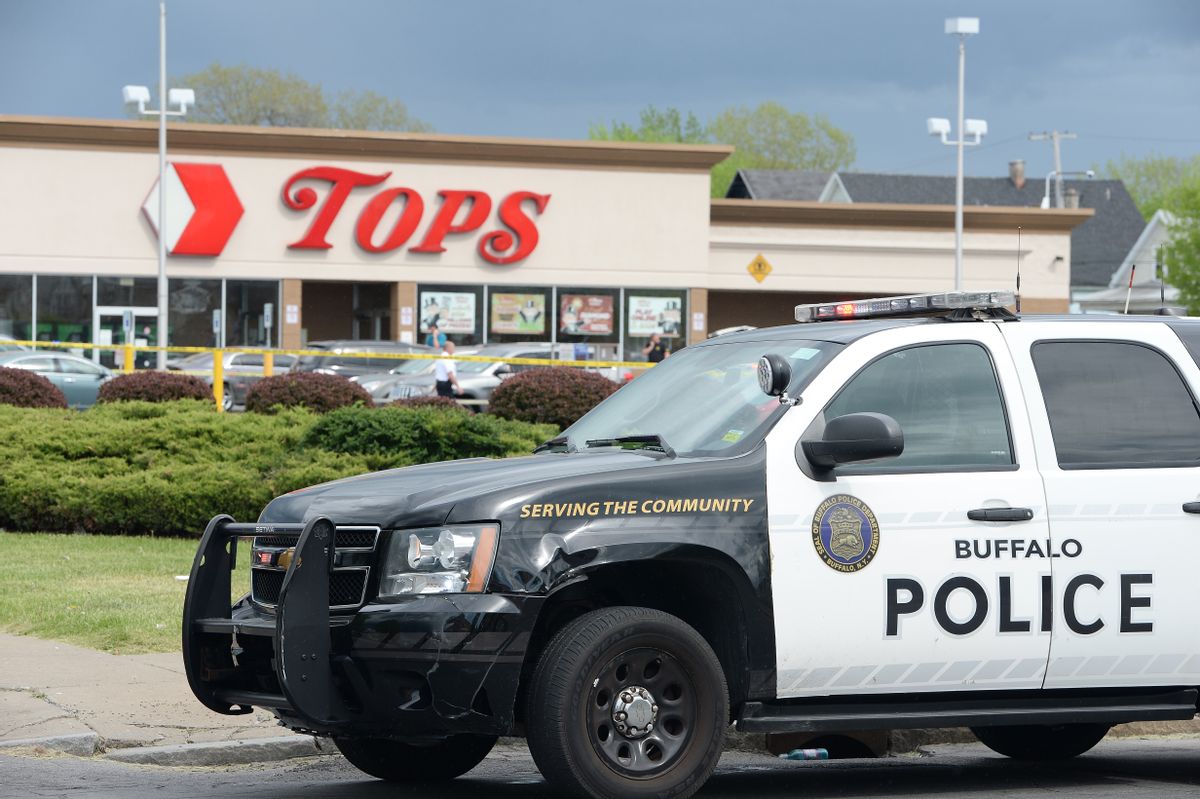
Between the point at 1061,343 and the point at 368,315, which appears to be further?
the point at 368,315

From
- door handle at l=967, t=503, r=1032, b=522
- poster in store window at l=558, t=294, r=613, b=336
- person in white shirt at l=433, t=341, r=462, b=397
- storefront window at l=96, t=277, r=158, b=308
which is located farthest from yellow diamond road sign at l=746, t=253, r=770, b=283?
door handle at l=967, t=503, r=1032, b=522

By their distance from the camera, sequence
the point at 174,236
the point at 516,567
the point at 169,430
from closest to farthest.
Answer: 1. the point at 516,567
2. the point at 169,430
3. the point at 174,236

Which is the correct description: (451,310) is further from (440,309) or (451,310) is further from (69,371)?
(69,371)

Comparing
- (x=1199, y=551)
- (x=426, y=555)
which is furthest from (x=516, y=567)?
(x=1199, y=551)

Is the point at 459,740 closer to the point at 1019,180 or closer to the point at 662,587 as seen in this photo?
the point at 662,587

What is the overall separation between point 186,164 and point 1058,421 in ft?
127

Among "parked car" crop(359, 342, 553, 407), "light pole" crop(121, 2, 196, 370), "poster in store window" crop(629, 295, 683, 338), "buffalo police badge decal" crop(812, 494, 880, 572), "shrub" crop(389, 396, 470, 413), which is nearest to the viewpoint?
"buffalo police badge decal" crop(812, 494, 880, 572)

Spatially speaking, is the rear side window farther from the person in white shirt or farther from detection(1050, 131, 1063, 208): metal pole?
detection(1050, 131, 1063, 208): metal pole

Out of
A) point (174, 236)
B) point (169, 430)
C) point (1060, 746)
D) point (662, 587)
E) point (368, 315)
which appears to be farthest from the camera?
point (368, 315)

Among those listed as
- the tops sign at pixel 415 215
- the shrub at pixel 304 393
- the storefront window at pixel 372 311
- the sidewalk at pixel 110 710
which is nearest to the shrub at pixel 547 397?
the shrub at pixel 304 393

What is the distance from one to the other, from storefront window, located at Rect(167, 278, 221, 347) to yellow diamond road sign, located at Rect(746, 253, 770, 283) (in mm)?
15393

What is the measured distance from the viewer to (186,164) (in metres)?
42.6

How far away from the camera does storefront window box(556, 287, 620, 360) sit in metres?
45.8

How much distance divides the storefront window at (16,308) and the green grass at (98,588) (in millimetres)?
29131
